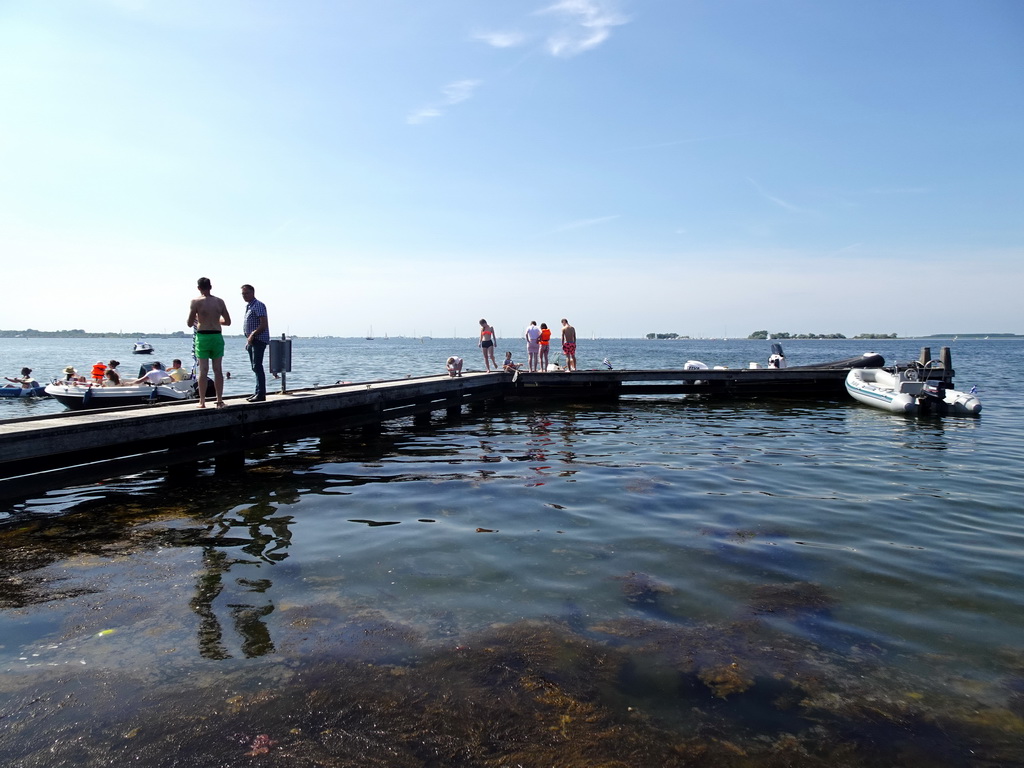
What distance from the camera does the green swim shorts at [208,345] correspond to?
30.0ft

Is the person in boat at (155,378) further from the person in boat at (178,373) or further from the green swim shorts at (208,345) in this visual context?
the green swim shorts at (208,345)

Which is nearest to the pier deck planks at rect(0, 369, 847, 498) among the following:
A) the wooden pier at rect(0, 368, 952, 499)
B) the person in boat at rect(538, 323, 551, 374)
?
the wooden pier at rect(0, 368, 952, 499)

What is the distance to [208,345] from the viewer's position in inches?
361

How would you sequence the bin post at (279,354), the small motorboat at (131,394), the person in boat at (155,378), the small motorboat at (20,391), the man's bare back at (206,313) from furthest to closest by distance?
the small motorboat at (20,391) < the person in boat at (155,378) < the small motorboat at (131,394) < the bin post at (279,354) < the man's bare back at (206,313)

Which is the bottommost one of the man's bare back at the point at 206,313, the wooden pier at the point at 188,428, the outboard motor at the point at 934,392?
the outboard motor at the point at 934,392

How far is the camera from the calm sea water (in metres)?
3.27

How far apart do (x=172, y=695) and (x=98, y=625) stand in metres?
1.32

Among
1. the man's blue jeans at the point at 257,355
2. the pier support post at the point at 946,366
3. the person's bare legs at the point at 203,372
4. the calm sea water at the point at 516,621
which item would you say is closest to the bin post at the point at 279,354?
the man's blue jeans at the point at 257,355

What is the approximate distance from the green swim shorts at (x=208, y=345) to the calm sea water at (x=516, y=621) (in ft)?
6.23

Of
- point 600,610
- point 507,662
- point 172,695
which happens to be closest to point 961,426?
point 600,610

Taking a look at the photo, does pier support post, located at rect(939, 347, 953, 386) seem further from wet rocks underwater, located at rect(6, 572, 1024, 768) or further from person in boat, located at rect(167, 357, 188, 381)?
person in boat, located at rect(167, 357, 188, 381)

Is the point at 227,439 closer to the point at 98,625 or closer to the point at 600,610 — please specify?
the point at 98,625

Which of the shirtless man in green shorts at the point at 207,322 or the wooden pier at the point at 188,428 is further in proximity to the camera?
the shirtless man in green shorts at the point at 207,322

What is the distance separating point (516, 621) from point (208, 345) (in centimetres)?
673
